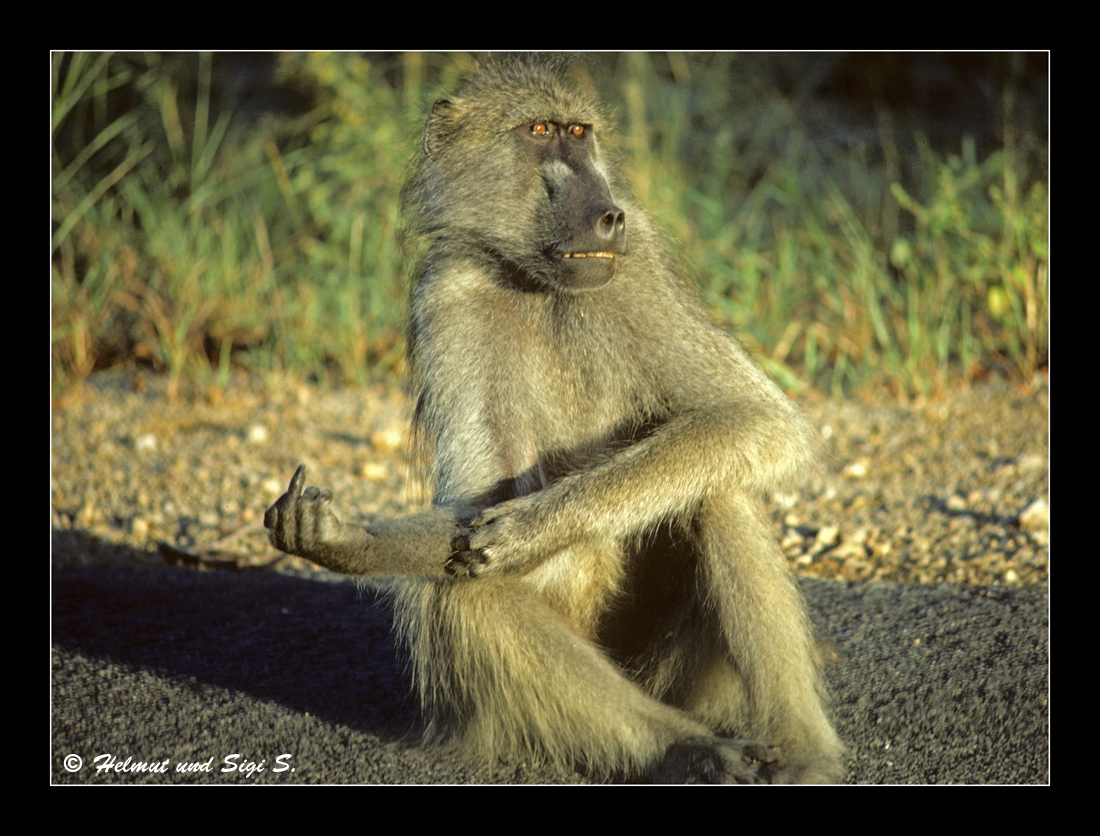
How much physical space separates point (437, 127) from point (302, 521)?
146cm

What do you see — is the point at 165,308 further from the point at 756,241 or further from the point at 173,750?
the point at 173,750

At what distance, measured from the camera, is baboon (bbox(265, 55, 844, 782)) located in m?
2.57

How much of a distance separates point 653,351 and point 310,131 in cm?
616

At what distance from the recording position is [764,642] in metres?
2.58

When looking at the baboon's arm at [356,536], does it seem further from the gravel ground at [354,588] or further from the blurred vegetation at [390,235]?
the blurred vegetation at [390,235]

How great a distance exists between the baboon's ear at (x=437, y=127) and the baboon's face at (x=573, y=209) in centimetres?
29

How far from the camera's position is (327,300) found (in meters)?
6.92

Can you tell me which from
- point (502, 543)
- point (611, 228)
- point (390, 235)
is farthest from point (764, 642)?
point (390, 235)

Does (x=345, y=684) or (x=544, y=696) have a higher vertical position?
(x=544, y=696)

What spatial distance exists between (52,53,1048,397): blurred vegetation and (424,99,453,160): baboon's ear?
6.24ft

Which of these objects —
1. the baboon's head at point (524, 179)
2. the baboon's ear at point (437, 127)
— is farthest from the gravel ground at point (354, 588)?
the baboon's ear at point (437, 127)

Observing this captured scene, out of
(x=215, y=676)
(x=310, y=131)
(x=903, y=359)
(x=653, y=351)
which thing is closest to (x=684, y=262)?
(x=653, y=351)

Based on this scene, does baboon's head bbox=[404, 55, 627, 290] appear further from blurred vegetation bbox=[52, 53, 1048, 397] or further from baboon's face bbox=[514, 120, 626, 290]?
blurred vegetation bbox=[52, 53, 1048, 397]

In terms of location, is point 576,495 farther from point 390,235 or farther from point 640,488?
point 390,235
